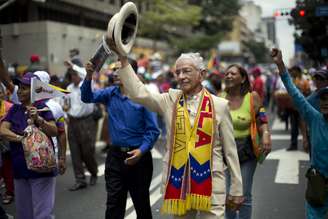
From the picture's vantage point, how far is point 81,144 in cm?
829

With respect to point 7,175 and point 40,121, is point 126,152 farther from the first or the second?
point 7,175

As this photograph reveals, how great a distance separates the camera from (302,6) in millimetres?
16641

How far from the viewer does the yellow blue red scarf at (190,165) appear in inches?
145

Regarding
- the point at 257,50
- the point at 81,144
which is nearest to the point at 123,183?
the point at 81,144

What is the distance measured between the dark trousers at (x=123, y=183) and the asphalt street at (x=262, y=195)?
149 centimetres

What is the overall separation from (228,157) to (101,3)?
111ft

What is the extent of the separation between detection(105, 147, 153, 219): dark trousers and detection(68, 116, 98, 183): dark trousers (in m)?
3.33

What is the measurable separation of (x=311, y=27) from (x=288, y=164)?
8704 mm

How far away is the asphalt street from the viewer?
661cm

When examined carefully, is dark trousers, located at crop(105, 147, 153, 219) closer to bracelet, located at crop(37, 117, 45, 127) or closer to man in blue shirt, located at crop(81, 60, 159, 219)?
man in blue shirt, located at crop(81, 60, 159, 219)

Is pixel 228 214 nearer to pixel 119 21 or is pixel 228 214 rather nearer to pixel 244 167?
pixel 244 167

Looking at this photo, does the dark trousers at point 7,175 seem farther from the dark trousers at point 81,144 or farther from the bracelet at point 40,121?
the bracelet at point 40,121

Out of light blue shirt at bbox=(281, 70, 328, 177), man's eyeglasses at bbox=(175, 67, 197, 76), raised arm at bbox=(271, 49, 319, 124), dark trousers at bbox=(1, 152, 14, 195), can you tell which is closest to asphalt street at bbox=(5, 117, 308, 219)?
dark trousers at bbox=(1, 152, 14, 195)

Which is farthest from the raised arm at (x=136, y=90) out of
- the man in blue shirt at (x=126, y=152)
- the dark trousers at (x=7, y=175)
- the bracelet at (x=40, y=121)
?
the dark trousers at (x=7, y=175)
